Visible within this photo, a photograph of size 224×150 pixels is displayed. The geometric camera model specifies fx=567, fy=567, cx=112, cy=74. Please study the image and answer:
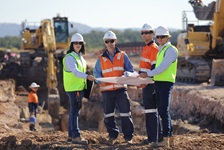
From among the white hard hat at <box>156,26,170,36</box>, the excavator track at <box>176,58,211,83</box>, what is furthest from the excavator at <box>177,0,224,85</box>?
the white hard hat at <box>156,26,170,36</box>

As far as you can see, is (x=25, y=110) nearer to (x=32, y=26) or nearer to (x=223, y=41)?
(x=223, y=41)

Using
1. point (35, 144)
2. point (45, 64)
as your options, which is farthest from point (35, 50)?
point (35, 144)

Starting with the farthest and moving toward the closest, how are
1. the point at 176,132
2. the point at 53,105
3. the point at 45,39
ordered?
the point at 45,39
the point at 53,105
the point at 176,132

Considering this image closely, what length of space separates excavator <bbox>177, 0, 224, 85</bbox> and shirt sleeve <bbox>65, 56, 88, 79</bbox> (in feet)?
39.9

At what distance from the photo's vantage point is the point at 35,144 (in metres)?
10.1

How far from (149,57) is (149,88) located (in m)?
0.54

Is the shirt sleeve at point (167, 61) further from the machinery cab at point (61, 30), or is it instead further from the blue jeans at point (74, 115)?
the machinery cab at point (61, 30)

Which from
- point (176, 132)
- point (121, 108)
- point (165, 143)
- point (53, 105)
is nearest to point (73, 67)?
point (121, 108)

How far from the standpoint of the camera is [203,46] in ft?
80.9

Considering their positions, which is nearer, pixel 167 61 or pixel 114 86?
pixel 167 61

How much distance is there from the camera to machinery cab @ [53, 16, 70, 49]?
3522cm

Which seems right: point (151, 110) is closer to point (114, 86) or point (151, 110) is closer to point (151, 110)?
point (151, 110)

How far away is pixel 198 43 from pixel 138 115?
7.19 m

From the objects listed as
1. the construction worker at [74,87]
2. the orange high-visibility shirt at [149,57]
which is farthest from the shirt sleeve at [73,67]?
the orange high-visibility shirt at [149,57]
